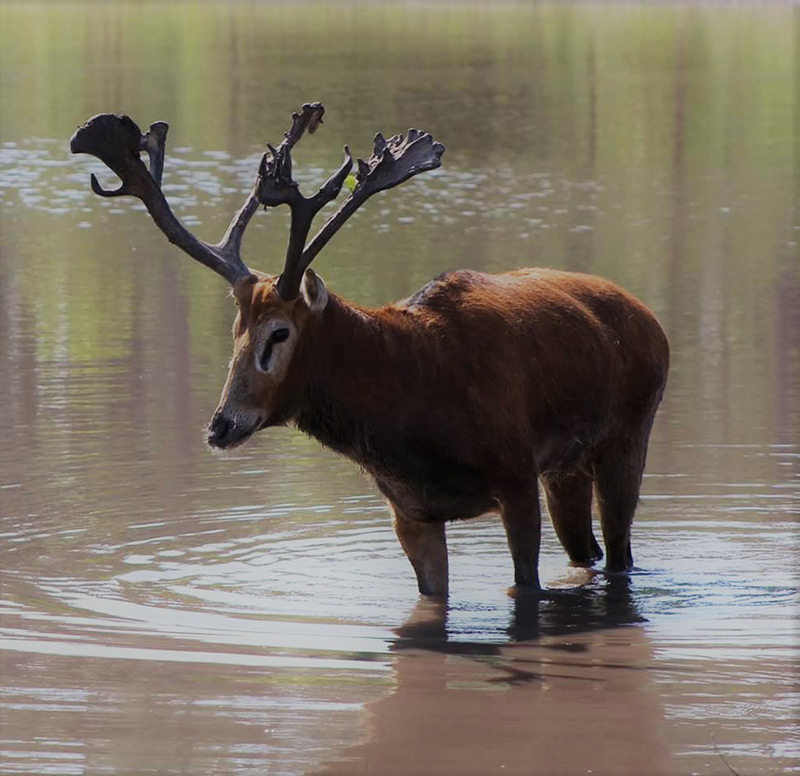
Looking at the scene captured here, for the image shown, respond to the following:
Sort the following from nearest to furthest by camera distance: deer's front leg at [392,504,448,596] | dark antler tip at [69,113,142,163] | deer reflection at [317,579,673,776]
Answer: deer reflection at [317,579,673,776] → dark antler tip at [69,113,142,163] → deer's front leg at [392,504,448,596]

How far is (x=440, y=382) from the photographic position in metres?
8.83

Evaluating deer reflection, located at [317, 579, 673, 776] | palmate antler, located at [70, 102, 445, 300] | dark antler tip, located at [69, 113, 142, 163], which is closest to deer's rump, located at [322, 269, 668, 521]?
palmate antler, located at [70, 102, 445, 300]

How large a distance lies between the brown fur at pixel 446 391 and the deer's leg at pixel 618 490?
0.69 feet

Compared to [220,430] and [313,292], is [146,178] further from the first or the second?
[220,430]

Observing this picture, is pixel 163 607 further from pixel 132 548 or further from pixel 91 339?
pixel 91 339

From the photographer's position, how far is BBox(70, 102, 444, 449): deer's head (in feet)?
27.9

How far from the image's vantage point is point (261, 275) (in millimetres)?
8797

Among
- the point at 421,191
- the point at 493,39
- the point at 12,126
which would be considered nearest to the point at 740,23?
the point at 493,39

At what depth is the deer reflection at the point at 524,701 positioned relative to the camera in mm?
6797

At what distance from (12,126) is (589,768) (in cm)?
2789

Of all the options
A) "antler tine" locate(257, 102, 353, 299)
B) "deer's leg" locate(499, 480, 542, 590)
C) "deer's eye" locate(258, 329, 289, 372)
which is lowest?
"deer's leg" locate(499, 480, 542, 590)

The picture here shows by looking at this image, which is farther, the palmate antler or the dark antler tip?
the dark antler tip

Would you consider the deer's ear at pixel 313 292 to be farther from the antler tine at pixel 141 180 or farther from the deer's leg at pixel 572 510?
the deer's leg at pixel 572 510

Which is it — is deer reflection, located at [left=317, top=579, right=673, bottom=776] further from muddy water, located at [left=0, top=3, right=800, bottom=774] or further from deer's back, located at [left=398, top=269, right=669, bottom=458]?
deer's back, located at [left=398, top=269, right=669, bottom=458]
